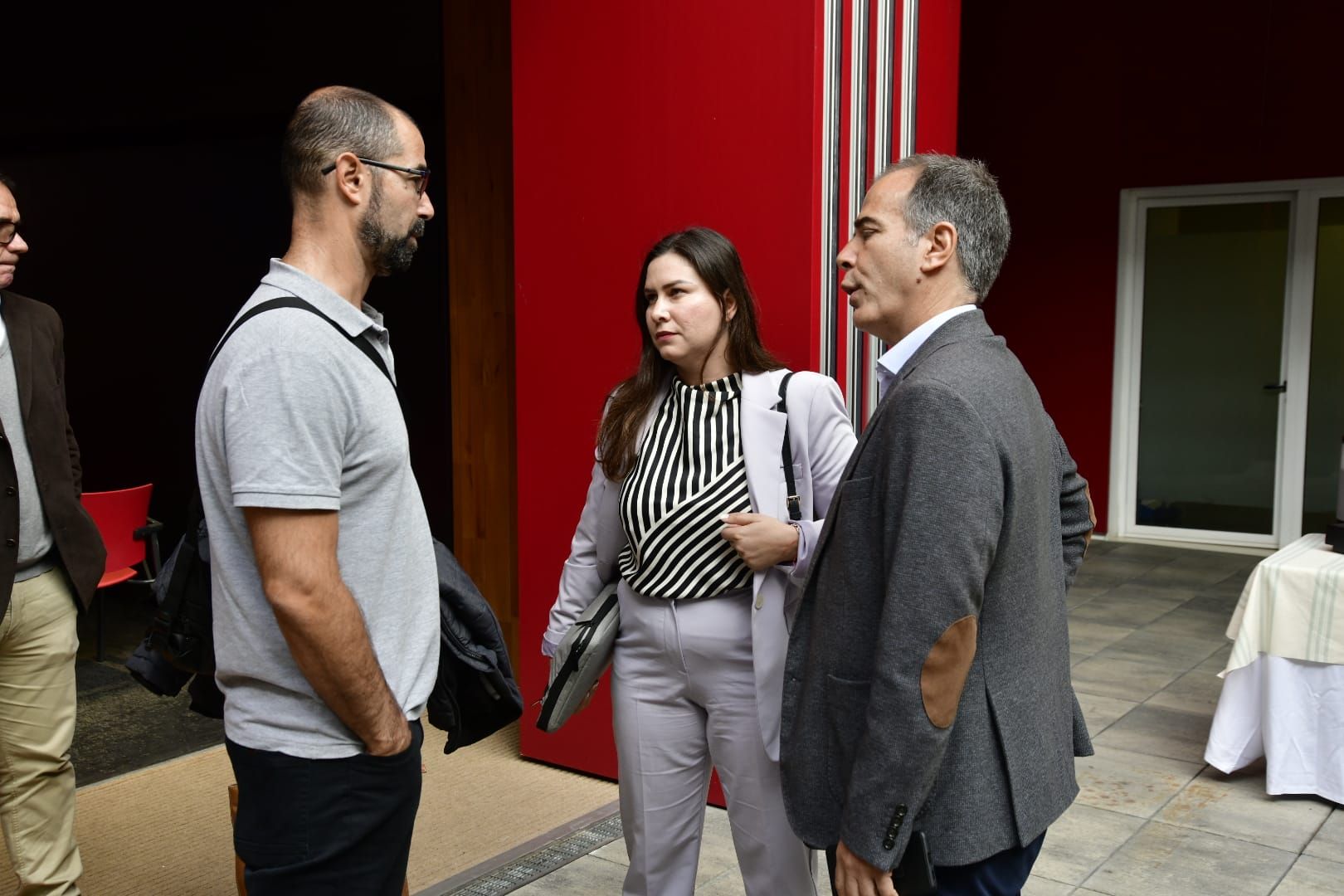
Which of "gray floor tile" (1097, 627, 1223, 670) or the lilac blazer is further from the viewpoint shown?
"gray floor tile" (1097, 627, 1223, 670)

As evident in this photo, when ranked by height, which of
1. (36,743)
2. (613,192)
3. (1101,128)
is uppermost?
(1101,128)

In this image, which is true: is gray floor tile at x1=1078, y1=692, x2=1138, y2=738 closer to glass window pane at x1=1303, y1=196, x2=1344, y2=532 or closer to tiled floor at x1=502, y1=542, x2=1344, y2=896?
tiled floor at x1=502, y1=542, x2=1344, y2=896

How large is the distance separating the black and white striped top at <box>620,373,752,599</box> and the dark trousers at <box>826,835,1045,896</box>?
31.4 inches

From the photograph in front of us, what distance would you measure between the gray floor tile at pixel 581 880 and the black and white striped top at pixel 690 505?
1141 millimetres

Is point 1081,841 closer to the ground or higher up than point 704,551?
closer to the ground

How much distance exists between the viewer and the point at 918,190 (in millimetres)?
1685

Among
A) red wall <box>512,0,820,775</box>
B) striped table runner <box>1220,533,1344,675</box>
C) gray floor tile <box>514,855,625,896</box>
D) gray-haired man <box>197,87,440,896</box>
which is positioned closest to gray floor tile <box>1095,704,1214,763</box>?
striped table runner <box>1220,533,1344,675</box>

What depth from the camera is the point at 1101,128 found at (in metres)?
8.60

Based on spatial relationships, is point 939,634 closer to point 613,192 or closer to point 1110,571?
point 613,192

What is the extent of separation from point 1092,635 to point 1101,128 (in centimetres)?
433

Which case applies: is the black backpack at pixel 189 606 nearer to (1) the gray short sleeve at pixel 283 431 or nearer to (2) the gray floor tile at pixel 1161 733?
(1) the gray short sleeve at pixel 283 431

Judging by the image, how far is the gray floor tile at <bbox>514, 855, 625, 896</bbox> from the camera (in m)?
3.10

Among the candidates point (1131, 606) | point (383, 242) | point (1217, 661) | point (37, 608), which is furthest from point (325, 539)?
point (1131, 606)

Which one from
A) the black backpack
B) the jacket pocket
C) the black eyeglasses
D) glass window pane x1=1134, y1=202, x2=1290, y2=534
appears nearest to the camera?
the jacket pocket
